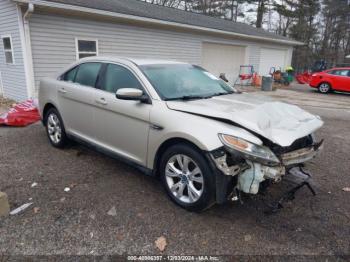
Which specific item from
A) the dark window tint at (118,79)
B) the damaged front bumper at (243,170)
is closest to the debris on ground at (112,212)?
the damaged front bumper at (243,170)

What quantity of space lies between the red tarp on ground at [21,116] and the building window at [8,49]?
121 inches

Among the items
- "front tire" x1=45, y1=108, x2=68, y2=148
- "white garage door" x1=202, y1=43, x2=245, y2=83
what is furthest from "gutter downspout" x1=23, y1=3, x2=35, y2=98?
"white garage door" x1=202, y1=43, x2=245, y2=83

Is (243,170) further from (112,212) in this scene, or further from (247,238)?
(112,212)

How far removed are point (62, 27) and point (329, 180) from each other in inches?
330

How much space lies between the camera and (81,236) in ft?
8.77

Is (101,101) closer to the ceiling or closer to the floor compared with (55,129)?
closer to the ceiling

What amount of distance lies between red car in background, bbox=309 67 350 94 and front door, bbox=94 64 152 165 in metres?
15.0

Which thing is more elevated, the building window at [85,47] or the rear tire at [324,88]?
the building window at [85,47]

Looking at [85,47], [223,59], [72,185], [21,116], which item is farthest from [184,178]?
[223,59]

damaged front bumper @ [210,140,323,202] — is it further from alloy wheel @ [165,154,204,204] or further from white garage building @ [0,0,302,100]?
white garage building @ [0,0,302,100]

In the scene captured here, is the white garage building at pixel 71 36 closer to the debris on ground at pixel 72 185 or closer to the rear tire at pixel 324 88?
the debris on ground at pixel 72 185

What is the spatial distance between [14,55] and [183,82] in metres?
7.36

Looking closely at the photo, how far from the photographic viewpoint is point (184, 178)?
120 inches

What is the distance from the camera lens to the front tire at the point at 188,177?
2.80 meters
